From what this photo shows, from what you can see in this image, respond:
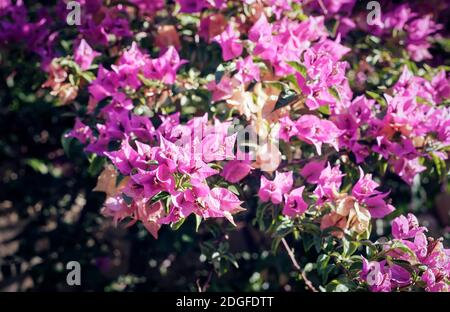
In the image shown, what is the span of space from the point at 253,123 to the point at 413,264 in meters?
0.55

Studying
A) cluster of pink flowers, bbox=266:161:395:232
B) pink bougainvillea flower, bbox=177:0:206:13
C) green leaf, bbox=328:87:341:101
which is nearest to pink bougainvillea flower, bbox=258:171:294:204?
cluster of pink flowers, bbox=266:161:395:232

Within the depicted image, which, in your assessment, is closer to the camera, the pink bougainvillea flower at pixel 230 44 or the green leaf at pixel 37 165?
the pink bougainvillea flower at pixel 230 44

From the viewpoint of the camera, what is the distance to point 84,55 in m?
1.78

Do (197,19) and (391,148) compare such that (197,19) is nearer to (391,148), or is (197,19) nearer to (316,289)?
(391,148)

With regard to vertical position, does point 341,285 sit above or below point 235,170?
below

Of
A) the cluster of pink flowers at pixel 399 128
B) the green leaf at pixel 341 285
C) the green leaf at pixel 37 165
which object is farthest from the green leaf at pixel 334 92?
the green leaf at pixel 37 165

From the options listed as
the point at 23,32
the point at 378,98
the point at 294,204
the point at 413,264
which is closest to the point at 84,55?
the point at 23,32

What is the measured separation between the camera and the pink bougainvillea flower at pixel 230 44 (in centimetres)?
167

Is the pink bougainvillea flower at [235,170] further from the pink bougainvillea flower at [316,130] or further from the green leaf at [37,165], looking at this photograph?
the green leaf at [37,165]

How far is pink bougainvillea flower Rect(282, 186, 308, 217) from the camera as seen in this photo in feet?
4.94

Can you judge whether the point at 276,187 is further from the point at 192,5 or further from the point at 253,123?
the point at 192,5

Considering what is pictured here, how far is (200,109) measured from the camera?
71.9 inches

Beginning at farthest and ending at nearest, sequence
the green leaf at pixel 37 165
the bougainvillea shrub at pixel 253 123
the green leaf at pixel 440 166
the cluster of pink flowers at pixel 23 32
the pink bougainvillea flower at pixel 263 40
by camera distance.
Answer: the green leaf at pixel 37 165 < the cluster of pink flowers at pixel 23 32 < the green leaf at pixel 440 166 < the pink bougainvillea flower at pixel 263 40 < the bougainvillea shrub at pixel 253 123

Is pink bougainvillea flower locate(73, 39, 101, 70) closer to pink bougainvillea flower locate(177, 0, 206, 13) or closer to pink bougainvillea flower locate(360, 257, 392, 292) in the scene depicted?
pink bougainvillea flower locate(177, 0, 206, 13)
